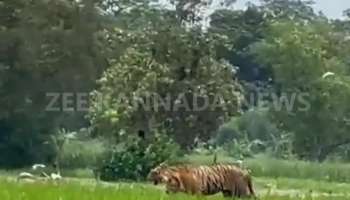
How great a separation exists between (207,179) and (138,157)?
9.76 meters

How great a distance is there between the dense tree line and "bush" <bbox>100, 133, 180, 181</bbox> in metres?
0.67

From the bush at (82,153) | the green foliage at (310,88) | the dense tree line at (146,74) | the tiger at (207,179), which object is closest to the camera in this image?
the tiger at (207,179)

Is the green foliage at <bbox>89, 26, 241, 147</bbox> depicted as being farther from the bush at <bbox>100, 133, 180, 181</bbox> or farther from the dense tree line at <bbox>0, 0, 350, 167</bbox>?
the bush at <bbox>100, 133, 180, 181</bbox>

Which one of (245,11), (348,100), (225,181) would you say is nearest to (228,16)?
(245,11)

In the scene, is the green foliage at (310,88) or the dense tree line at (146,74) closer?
the dense tree line at (146,74)

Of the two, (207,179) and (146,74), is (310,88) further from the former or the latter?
(207,179)

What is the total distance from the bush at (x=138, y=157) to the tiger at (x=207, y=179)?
8723 mm

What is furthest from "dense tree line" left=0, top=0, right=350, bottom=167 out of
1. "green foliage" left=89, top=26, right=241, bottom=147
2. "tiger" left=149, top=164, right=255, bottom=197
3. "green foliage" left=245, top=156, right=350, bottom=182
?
"tiger" left=149, top=164, right=255, bottom=197

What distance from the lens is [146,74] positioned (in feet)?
76.0

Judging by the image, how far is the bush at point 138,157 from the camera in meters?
21.2

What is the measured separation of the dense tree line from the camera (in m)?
23.5

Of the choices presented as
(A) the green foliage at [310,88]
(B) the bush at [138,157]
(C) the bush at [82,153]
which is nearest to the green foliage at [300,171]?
(B) the bush at [138,157]

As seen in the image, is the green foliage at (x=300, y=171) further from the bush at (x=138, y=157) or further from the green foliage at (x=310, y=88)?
the green foliage at (x=310, y=88)

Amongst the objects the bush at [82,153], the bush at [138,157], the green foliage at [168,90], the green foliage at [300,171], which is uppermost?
the green foliage at [168,90]
